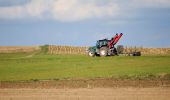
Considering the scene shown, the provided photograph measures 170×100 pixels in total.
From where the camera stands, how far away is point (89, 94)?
25.5 metres

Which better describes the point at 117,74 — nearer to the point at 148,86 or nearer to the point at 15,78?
the point at 148,86

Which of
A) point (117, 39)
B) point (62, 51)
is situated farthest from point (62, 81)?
point (62, 51)

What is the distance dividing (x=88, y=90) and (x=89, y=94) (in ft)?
7.54

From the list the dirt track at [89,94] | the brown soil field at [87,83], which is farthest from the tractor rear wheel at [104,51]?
the dirt track at [89,94]

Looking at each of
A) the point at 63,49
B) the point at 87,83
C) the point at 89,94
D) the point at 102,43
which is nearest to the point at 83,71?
the point at 87,83

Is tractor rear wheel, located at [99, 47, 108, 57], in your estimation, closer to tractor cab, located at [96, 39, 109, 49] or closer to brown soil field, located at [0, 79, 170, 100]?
tractor cab, located at [96, 39, 109, 49]

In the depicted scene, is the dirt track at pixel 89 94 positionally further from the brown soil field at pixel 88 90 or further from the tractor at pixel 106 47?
the tractor at pixel 106 47

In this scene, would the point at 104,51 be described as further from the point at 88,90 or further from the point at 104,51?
the point at 88,90

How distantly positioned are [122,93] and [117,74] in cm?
732

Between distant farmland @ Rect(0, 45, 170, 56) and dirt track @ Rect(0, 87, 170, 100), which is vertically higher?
distant farmland @ Rect(0, 45, 170, 56)

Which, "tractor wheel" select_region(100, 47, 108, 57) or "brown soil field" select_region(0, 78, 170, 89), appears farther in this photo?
"tractor wheel" select_region(100, 47, 108, 57)

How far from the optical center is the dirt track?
77.7 ft

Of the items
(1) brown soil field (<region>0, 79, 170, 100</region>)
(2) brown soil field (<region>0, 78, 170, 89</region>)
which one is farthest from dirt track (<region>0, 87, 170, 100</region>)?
(2) brown soil field (<region>0, 78, 170, 89</region>)

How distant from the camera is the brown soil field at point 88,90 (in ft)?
79.2
